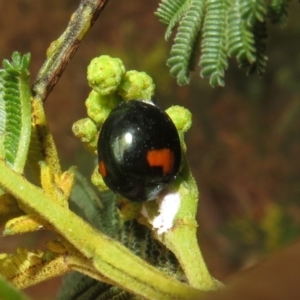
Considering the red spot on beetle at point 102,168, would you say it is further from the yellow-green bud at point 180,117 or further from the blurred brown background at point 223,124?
the blurred brown background at point 223,124

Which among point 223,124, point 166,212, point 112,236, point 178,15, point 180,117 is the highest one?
point 178,15

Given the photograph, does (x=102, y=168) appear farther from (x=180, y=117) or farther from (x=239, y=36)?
(x=239, y=36)

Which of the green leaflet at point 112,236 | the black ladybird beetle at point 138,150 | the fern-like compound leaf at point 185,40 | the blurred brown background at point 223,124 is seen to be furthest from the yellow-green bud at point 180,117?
the blurred brown background at point 223,124

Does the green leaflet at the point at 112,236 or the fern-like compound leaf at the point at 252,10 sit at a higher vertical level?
the fern-like compound leaf at the point at 252,10

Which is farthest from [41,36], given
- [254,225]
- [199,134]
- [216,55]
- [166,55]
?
[216,55]

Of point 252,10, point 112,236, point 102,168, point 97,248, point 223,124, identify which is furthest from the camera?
point 223,124

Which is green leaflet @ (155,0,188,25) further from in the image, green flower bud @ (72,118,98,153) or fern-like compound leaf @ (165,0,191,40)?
green flower bud @ (72,118,98,153)

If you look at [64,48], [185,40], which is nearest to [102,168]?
[64,48]
